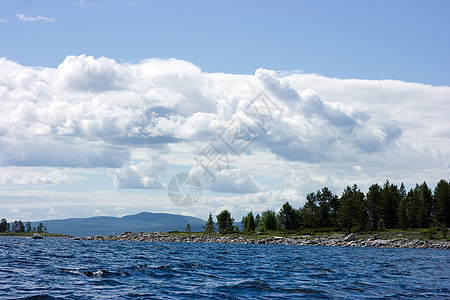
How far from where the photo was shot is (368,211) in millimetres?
141125

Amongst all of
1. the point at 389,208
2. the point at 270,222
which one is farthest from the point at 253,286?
the point at 270,222

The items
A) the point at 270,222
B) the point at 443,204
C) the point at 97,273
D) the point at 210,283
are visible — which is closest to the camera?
the point at 210,283

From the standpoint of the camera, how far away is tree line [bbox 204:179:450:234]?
129 m

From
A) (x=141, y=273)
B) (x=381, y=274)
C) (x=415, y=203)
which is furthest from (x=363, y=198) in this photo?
(x=141, y=273)

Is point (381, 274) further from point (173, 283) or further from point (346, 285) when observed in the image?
point (173, 283)

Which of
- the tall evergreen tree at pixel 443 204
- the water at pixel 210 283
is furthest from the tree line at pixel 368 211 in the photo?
the water at pixel 210 283

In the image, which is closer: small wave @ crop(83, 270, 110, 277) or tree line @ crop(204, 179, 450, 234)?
small wave @ crop(83, 270, 110, 277)

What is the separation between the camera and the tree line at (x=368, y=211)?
129m

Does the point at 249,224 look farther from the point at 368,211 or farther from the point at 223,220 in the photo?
the point at 368,211

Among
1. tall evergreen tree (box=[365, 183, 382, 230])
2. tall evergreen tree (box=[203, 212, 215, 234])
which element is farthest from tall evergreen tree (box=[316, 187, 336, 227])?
tall evergreen tree (box=[203, 212, 215, 234])

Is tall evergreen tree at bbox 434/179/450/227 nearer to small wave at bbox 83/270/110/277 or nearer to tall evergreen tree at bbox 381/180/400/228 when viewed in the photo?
tall evergreen tree at bbox 381/180/400/228

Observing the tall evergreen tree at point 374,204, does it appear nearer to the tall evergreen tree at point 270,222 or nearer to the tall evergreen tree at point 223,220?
the tall evergreen tree at point 270,222

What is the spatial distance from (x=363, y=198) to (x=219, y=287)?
424 feet

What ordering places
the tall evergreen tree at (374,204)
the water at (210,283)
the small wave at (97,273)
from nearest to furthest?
the water at (210,283)
the small wave at (97,273)
the tall evergreen tree at (374,204)
